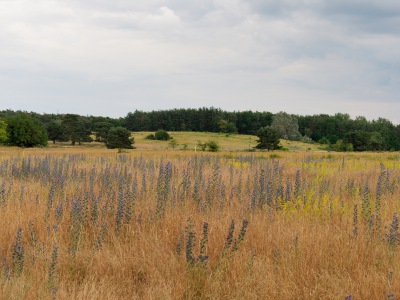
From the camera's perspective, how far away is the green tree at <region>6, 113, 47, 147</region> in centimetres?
6500

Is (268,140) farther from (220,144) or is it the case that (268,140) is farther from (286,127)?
(286,127)

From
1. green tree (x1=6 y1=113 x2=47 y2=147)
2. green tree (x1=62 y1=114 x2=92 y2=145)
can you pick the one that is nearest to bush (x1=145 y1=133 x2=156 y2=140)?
green tree (x1=62 y1=114 x2=92 y2=145)

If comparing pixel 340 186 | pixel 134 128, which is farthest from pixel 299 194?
pixel 134 128

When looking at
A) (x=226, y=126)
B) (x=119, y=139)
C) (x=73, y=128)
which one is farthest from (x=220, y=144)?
(x=73, y=128)

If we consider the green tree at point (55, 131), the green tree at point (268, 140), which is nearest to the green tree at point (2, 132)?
the green tree at point (55, 131)

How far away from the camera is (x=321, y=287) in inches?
109

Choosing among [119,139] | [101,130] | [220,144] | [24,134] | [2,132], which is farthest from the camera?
[101,130]

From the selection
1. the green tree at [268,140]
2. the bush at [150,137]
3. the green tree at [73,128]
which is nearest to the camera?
the green tree at [268,140]

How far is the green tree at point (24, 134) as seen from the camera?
2559 inches

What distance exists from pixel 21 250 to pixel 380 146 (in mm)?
95235

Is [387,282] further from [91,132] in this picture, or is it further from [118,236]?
[91,132]

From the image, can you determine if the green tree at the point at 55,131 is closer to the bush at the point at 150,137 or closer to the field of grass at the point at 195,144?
the field of grass at the point at 195,144

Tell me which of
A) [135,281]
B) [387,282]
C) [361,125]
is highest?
[361,125]

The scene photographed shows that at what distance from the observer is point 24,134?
6481cm
